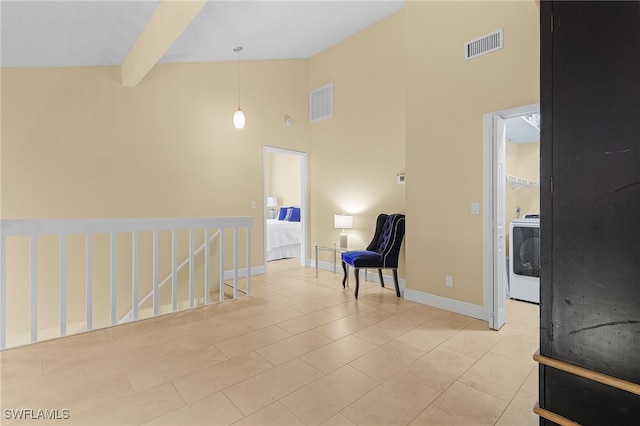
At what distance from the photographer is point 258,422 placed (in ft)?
5.42

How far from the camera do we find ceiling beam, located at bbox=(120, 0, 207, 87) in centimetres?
260

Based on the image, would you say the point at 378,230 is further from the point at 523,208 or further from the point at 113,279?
the point at 113,279

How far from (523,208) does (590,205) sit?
458 centimetres

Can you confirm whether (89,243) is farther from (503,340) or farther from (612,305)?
(503,340)

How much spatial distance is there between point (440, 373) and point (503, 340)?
0.91 m

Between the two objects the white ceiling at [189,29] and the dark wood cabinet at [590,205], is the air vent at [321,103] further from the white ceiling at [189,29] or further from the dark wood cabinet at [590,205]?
the dark wood cabinet at [590,205]

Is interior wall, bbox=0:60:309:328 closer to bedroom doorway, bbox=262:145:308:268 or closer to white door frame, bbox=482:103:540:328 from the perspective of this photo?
bedroom doorway, bbox=262:145:308:268

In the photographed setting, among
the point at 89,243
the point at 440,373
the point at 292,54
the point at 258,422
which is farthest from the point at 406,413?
the point at 292,54

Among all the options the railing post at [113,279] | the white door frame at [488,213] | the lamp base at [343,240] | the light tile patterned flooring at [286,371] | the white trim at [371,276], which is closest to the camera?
the light tile patterned flooring at [286,371]

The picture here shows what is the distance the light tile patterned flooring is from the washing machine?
58 cm

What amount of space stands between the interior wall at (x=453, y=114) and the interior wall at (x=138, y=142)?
2634mm

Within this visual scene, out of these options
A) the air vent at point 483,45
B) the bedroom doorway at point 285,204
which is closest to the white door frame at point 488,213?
the air vent at point 483,45

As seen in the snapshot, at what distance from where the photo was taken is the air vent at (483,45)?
293 centimetres

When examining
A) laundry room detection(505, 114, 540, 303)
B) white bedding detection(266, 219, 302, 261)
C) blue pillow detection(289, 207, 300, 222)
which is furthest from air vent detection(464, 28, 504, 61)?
blue pillow detection(289, 207, 300, 222)
